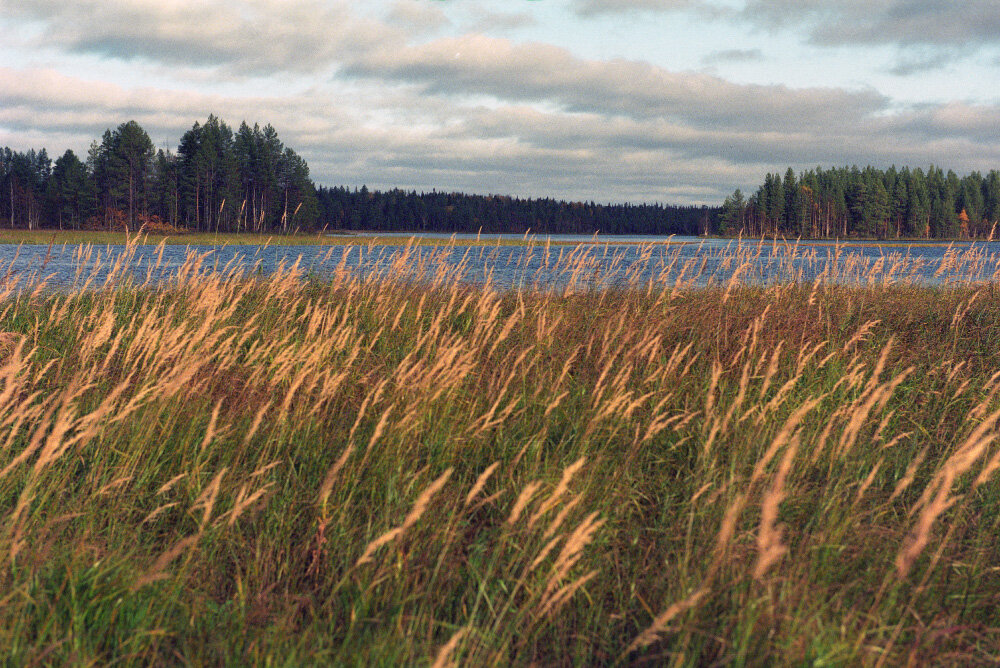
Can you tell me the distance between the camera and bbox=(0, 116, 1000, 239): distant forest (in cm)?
6859

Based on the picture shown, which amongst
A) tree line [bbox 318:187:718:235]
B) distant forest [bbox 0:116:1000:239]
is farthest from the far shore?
tree line [bbox 318:187:718:235]

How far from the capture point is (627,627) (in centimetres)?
269

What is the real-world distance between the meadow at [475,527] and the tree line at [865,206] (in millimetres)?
99169

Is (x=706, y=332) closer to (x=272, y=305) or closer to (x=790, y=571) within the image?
(x=790, y=571)

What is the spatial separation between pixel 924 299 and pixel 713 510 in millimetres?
7395

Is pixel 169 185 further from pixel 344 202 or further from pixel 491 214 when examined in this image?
pixel 491 214

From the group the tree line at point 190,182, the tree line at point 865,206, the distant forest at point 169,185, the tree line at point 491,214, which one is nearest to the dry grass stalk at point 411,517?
the distant forest at point 169,185

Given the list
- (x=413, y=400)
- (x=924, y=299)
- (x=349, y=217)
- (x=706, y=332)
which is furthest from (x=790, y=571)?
(x=349, y=217)

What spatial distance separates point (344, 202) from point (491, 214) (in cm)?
3557

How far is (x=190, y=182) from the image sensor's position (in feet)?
224

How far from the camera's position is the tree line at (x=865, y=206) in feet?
334

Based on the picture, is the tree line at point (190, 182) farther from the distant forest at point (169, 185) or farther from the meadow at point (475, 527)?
the meadow at point (475, 527)

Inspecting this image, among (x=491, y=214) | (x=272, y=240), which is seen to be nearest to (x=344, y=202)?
(x=491, y=214)

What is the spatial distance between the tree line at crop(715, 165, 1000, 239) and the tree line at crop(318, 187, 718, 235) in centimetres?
2371
